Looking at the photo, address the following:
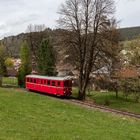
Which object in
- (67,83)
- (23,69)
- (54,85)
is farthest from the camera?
(23,69)

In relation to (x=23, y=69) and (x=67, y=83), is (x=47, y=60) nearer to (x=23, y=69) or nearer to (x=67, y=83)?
(x=23, y=69)

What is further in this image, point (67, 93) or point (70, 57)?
point (70, 57)

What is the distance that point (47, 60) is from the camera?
73250mm

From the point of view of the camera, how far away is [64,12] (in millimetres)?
49469

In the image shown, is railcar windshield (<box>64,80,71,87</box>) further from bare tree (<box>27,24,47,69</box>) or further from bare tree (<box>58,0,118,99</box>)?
bare tree (<box>27,24,47,69</box>)

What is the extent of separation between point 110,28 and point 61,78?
982 centimetres

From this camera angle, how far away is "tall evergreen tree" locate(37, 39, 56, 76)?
72.2 m

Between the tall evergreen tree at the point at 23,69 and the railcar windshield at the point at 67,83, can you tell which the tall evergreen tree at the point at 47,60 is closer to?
the tall evergreen tree at the point at 23,69

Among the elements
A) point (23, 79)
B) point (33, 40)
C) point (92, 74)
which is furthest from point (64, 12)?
point (33, 40)

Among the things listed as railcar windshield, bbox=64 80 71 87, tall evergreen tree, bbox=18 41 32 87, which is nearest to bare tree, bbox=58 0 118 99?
railcar windshield, bbox=64 80 71 87

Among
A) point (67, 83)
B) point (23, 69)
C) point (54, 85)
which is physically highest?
point (23, 69)

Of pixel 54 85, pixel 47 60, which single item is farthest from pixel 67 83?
pixel 47 60

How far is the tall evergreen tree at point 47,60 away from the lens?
72188 millimetres

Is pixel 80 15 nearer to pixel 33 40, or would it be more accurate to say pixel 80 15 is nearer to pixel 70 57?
pixel 70 57
